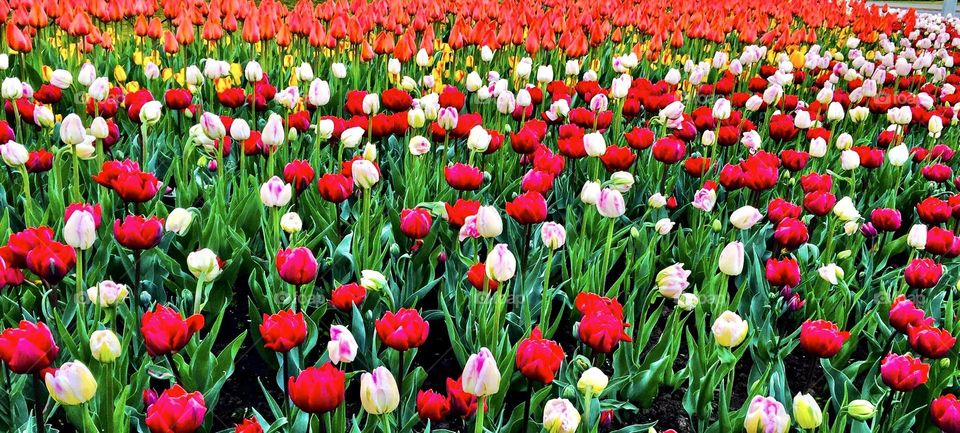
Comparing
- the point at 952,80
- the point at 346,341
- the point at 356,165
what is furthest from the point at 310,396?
the point at 952,80

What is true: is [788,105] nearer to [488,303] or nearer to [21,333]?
[488,303]

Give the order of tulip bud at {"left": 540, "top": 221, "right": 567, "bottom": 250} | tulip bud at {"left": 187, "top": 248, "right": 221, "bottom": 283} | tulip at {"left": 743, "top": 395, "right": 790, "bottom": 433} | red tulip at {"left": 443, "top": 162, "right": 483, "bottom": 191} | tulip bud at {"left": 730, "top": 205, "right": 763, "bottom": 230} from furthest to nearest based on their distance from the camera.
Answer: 1. red tulip at {"left": 443, "top": 162, "right": 483, "bottom": 191}
2. tulip bud at {"left": 730, "top": 205, "right": 763, "bottom": 230}
3. tulip bud at {"left": 540, "top": 221, "right": 567, "bottom": 250}
4. tulip bud at {"left": 187, "top": 248, "right": 221, "bottom": 283}
5. tulip at {"left": 743, "top": 395, "right": 790, "bottom": 433}

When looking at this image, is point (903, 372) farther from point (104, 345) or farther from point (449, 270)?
point (104, 345)

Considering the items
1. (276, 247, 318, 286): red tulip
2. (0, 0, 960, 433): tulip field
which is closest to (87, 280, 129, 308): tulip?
(0, 0, 960, 433): tulip field

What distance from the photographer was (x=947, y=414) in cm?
158

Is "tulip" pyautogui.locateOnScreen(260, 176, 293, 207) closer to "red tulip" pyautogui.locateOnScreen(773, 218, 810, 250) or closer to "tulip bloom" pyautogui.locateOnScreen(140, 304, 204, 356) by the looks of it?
"tulip bloom" pyautogui.locateOnScreen(140, 304, 204, 356)

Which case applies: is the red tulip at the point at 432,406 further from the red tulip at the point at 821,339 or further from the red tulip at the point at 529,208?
the red tulip at the point at 821,339

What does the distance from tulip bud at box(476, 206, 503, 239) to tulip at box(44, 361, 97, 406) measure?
2.96 feet

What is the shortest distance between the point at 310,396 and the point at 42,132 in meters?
2.45

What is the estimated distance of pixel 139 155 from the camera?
3.41 metres

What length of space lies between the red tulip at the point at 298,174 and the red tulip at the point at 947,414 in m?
1.80

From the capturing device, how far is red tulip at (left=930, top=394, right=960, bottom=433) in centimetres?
158

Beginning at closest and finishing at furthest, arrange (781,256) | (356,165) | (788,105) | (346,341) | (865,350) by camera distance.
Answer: (346,341) → (356,165) → (865,350) → (781,256) → (788,105)

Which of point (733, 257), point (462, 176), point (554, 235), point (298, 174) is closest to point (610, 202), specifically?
point (554, 235)
